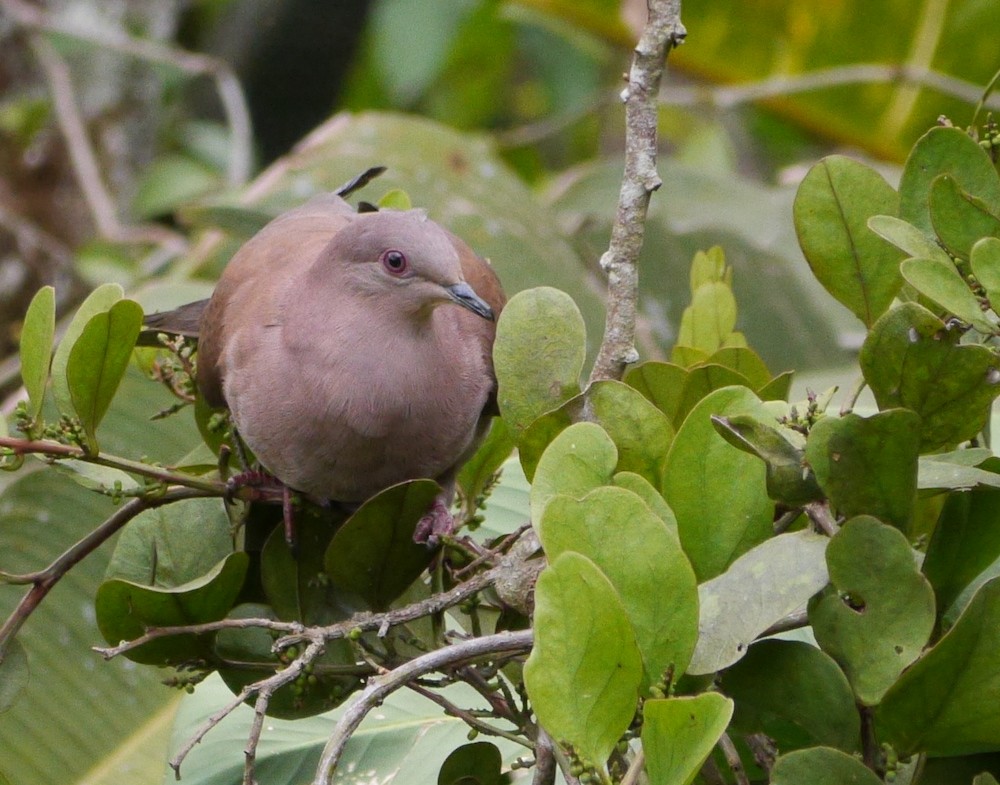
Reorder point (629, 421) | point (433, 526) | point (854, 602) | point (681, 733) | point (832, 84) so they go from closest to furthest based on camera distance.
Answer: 1. point (681, 733)
2. point (854, 602)
3. point (629, 421)
4. point (433, 526)
5. point (832, 84)

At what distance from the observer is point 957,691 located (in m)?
0.75

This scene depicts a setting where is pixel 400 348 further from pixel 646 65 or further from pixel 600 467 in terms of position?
pixel 600 467

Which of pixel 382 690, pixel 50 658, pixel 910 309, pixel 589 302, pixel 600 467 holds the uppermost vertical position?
pixel 910 309

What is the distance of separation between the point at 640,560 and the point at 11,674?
22.0 inches

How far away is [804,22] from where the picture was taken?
4168 mm

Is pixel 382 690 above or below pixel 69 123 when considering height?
above

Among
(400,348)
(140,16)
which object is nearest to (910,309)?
(400,348)

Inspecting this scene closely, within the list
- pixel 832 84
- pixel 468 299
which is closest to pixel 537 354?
pixel 468 299

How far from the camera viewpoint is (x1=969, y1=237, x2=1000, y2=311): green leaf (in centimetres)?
80

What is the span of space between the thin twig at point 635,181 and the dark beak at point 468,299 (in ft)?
2.24

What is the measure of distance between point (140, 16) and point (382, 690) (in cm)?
403

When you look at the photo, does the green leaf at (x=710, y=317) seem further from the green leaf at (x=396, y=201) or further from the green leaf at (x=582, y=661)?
the green leaf at (x=396, y=201)

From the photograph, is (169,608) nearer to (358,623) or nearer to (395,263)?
(358,623)

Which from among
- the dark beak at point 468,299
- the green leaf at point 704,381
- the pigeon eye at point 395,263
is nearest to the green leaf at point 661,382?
the green leaf at point 704,381
